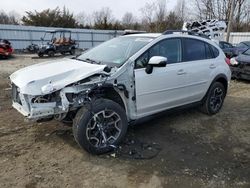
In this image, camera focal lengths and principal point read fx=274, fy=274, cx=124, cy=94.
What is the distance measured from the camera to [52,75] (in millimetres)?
3801

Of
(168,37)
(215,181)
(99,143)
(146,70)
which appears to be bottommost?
(215,181)

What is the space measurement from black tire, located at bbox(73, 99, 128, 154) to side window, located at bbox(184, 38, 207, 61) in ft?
6.17

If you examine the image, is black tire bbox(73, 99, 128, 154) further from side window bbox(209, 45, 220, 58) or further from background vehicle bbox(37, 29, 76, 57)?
background vehicle bbox(37, 29, 76, 57)

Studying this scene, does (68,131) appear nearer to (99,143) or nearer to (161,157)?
(99,143)

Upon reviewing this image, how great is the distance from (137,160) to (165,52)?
1.96 meters

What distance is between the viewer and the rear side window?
5180 millimetres

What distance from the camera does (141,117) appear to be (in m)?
4.53

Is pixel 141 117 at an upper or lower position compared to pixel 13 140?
upper

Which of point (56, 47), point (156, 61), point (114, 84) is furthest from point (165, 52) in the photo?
point (56, 47)

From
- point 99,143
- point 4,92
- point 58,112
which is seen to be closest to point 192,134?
point 99,143

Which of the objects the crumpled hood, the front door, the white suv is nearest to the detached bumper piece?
the white suv

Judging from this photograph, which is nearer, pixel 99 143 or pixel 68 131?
pixel 99 143

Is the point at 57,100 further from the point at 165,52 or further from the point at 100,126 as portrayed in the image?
the point at 165,52

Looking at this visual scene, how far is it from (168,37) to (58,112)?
238 centimetres
